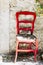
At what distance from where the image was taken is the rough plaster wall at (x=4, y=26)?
4289mm

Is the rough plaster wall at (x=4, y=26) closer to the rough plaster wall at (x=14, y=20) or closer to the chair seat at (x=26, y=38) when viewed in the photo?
the rough plaster wall at (x=14, y=20)

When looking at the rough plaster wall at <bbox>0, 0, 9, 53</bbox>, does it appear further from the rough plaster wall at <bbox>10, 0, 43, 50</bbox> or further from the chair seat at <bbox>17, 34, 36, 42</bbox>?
the chair seat at <bbox>17, 34, 36, 42</bbox>

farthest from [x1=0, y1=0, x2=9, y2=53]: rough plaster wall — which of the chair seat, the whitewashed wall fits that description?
the chair seat

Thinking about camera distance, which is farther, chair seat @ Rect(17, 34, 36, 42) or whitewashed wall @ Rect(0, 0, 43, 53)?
whitewashed wall @ Rect(0, 0, 43, 53)

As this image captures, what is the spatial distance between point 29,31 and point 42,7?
0.61 m

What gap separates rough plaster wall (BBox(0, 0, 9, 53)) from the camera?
4289mm

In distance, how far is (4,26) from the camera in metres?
4.41

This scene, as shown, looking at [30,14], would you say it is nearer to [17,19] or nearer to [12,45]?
[17,19]

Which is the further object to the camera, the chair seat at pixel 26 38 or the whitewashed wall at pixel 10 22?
the whitewashed wall at pixel 10 22

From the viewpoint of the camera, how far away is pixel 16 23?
4324mm

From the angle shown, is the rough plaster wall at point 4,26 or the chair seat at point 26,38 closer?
the chair seat at point 26,38

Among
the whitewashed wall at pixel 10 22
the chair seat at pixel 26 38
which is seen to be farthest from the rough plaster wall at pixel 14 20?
the chair seat at pixel 26 38

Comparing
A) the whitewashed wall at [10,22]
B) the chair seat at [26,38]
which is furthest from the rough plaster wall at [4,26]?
the chair seat at [26,38]

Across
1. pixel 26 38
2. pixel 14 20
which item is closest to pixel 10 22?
pixel 14 20
